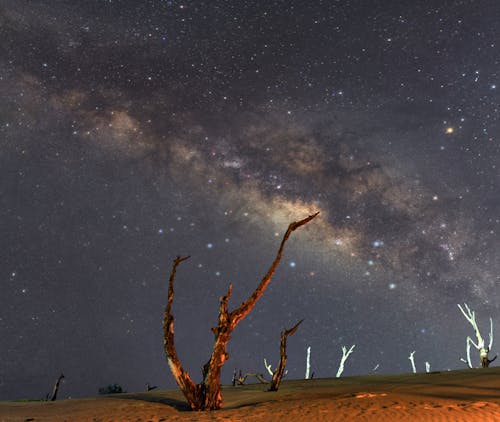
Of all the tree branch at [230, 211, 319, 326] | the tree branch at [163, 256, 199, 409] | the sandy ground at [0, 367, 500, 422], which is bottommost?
the sandy ground at [0, 367, 500, 422]

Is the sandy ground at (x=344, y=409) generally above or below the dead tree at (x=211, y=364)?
below

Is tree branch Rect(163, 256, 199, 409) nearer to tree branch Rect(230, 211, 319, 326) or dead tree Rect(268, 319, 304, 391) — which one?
tree branch Rect(230, 211, 319, 326)

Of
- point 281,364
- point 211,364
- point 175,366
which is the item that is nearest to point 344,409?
point 211,364

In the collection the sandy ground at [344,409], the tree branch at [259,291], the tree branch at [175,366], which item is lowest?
the sandy ground at [344,409]

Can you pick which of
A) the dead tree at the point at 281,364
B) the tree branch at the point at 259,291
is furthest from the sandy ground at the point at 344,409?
the dead tree at the point at 281,364

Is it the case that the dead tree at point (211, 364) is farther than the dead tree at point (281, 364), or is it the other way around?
the dead tree at point (281, 364)

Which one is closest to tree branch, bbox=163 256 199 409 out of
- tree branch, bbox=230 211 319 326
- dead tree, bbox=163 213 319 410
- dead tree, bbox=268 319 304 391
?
dead tree, bbox=163 213 319 410

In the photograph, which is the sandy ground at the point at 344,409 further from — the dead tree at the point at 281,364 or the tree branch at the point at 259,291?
the dead tree at the point at 281,364

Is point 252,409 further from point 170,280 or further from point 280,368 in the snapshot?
point 280,368

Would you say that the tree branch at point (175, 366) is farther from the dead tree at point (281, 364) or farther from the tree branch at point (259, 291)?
the dead tree at point (281, 364)

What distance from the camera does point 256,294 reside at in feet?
31.3

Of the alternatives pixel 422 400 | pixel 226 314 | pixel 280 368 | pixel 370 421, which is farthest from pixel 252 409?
pixel 280 368

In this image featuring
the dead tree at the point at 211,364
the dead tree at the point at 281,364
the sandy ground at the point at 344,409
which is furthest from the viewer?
the dead tree at the point at 281,364

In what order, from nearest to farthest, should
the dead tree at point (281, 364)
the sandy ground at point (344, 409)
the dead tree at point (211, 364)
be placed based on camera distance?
the sandy ground at point (344, 409) → the dead tree at point (211, 364) → the dead tree at point (281, 364)
